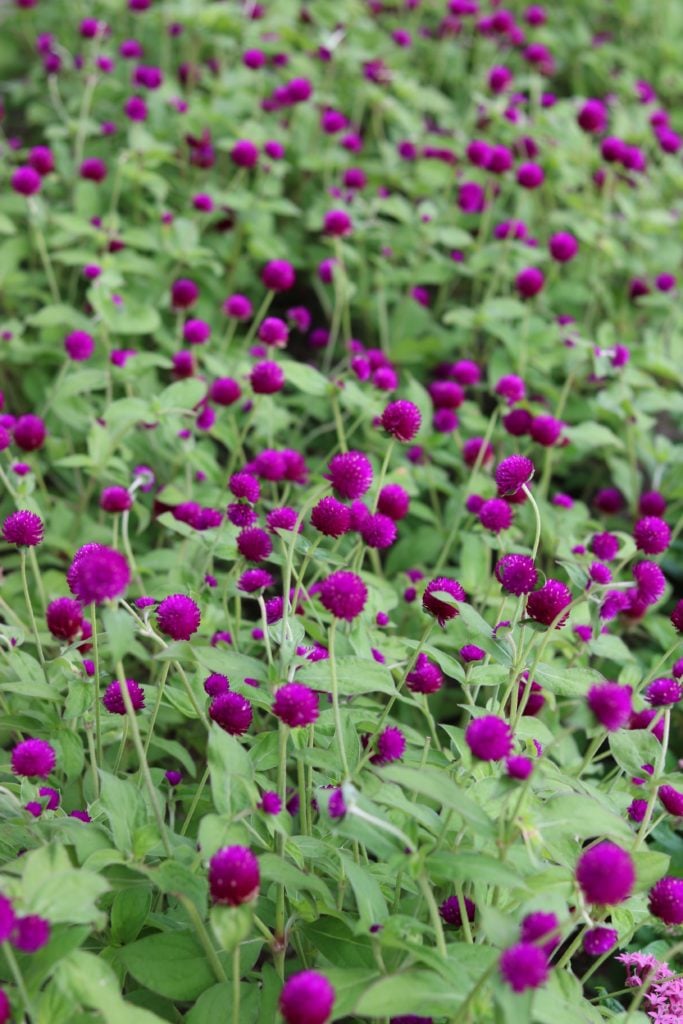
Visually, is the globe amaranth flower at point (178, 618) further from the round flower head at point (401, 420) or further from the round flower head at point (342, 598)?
the round flower head at point (401, 420)

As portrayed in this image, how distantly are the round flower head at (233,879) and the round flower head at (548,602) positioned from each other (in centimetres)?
63

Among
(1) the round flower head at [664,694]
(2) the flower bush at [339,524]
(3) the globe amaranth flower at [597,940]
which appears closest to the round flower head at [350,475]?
(2) the flower bush at [339,524]

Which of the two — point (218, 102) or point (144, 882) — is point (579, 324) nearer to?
point (218, 102)

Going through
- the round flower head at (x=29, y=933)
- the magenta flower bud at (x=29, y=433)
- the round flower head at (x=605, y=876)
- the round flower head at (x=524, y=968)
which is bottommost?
the magenta flower bud at (x=29, y=433)

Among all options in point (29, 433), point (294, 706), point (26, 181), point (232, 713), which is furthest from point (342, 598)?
point (26, 181)

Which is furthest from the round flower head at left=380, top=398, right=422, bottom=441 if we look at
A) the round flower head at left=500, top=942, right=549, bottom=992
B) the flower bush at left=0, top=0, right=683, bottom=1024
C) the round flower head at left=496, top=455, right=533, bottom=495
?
the round flower head at left=500, top=942, right=549, bottom=992

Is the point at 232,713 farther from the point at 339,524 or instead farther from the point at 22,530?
the point at 22,530

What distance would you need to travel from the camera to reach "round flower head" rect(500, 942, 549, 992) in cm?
119

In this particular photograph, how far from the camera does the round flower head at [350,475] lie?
1672 millimetres

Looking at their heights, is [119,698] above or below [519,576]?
below

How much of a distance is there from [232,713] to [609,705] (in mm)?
545

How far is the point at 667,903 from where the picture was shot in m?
1.56

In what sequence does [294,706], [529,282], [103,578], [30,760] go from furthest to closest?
[529,282]
[30,760]
[294,706]
[103,578]

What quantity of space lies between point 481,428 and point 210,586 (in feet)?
4.07
